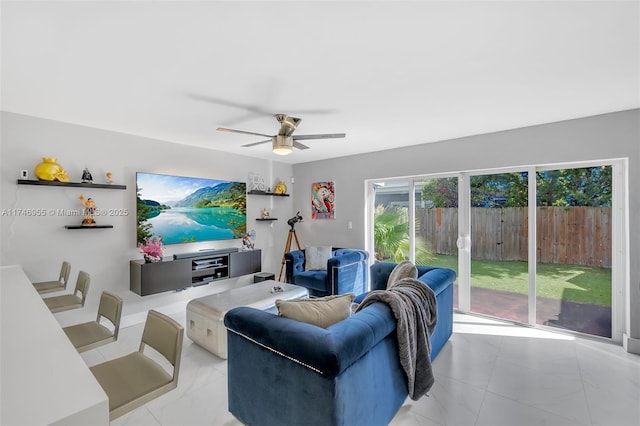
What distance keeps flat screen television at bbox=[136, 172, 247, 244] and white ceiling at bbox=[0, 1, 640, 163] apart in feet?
3.21

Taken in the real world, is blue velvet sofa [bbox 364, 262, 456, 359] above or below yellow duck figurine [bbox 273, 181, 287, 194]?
below

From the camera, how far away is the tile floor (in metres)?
2.02

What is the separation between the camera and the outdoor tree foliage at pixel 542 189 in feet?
→ 10.6

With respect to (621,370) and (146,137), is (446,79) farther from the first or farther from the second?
(146,137)

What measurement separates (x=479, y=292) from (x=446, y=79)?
298 centimetres

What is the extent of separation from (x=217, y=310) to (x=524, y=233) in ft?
12.0

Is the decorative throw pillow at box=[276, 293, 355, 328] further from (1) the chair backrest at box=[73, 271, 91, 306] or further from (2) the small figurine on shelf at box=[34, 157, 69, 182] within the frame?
(2) the small figurine on shelf at box=[34, 157, 69, 182]

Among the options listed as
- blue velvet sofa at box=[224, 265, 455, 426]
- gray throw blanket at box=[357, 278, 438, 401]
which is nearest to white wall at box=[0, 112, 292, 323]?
blue velvet sofa at box=[224, 265, 455, 426]

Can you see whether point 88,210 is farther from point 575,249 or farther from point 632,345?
point 632,345

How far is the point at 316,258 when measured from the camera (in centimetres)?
465

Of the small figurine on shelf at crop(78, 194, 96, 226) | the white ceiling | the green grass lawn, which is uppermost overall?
the white ceiling

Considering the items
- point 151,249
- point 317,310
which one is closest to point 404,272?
point 317,310

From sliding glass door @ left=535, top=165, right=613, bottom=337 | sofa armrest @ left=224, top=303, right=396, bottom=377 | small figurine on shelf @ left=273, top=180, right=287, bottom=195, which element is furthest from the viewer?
small figurine on shelf @ left=273, top=180, right=287, bottom=195

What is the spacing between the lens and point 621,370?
8.51 feet
